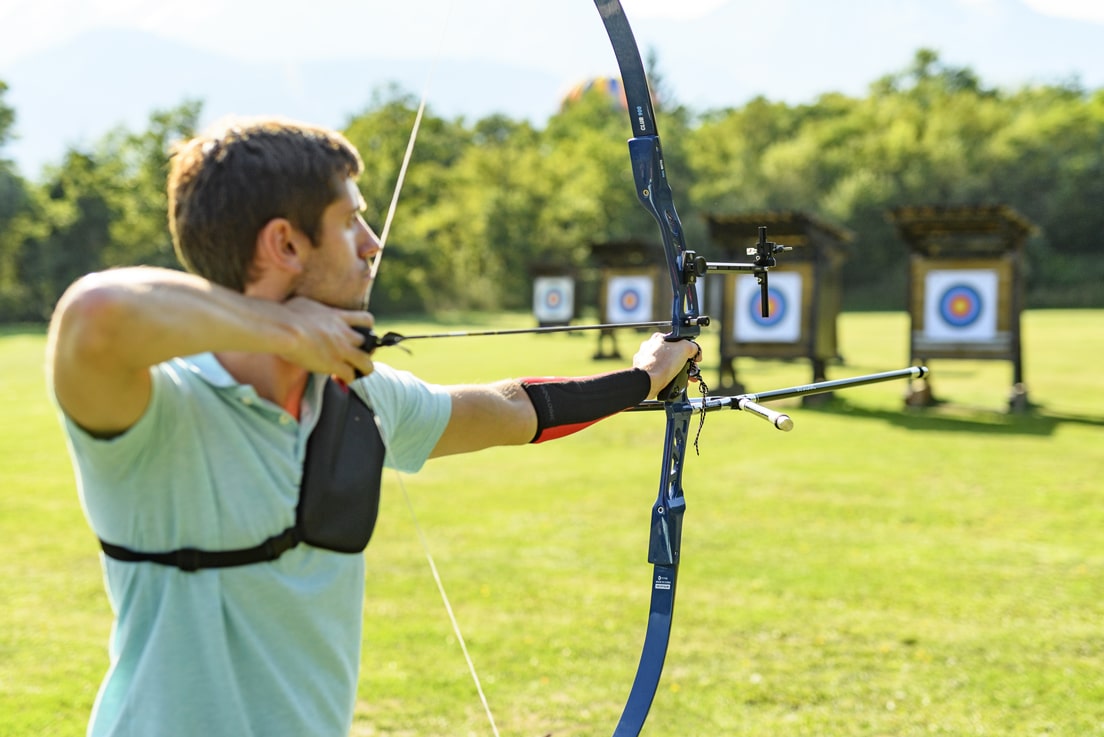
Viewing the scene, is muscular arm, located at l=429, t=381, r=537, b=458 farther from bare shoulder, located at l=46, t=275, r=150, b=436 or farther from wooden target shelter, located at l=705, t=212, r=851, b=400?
wooden target shelter, located at l=705, t=212, r=851, b=400

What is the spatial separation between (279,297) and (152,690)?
425mm

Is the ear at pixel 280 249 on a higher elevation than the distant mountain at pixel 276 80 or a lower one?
lower

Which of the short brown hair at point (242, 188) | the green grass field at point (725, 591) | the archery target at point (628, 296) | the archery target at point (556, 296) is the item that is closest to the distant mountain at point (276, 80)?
the short brown hair at point (242, 188)

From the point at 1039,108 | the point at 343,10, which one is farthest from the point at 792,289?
the point at 1039,108

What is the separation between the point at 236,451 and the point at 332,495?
0.13 metres

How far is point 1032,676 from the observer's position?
3.19 metres

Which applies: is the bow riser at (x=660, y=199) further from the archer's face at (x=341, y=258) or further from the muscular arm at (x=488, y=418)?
the archer's face at (x=341, y=258)

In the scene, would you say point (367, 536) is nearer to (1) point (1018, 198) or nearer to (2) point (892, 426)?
(2) point (892, 426)

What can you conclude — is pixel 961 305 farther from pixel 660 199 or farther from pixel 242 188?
pixel 242 188

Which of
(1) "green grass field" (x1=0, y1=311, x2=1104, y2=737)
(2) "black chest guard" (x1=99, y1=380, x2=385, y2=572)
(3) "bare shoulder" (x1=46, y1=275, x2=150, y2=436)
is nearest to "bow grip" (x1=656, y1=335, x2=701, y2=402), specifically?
(2) "black chest guard" (x1=99, y1=380, x2=385, y2=572)

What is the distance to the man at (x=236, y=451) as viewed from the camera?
A: 3.42ft

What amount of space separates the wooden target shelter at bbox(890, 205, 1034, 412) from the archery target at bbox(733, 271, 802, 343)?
105 cm

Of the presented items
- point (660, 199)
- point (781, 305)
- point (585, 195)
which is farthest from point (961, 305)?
point (585, 195)

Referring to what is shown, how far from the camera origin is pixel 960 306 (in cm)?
955
